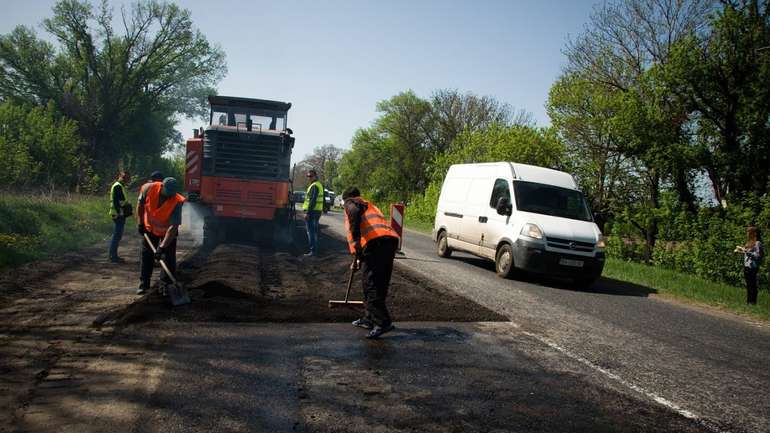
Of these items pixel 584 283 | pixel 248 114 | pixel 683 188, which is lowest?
pixel 584 283

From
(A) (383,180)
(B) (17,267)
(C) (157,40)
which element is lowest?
(B) (17,267)

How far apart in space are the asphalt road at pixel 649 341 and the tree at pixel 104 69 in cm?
3675

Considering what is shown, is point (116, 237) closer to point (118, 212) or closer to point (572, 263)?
point (118, 212)

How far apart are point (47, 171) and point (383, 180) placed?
39607 millimetres

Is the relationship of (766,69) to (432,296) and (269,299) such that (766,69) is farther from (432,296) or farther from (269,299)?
(269,299)

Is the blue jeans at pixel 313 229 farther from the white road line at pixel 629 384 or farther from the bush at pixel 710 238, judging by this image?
the bush at pixel 710 238

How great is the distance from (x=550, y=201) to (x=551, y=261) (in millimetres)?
1747

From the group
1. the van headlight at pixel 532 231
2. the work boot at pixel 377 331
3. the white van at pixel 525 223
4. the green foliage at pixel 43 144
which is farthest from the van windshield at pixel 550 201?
the green foliage at pixel 43 144

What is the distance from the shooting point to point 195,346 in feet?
18.4

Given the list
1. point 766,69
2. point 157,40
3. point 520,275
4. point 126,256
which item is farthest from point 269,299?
point 157,40

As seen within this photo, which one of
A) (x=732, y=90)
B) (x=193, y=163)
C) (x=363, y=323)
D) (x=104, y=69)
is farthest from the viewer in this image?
(x=104, y=69)

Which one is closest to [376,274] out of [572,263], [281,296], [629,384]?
[281,296]

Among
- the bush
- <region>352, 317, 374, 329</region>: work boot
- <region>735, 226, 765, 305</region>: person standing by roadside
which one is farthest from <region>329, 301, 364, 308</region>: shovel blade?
the bush

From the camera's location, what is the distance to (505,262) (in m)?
12.3
